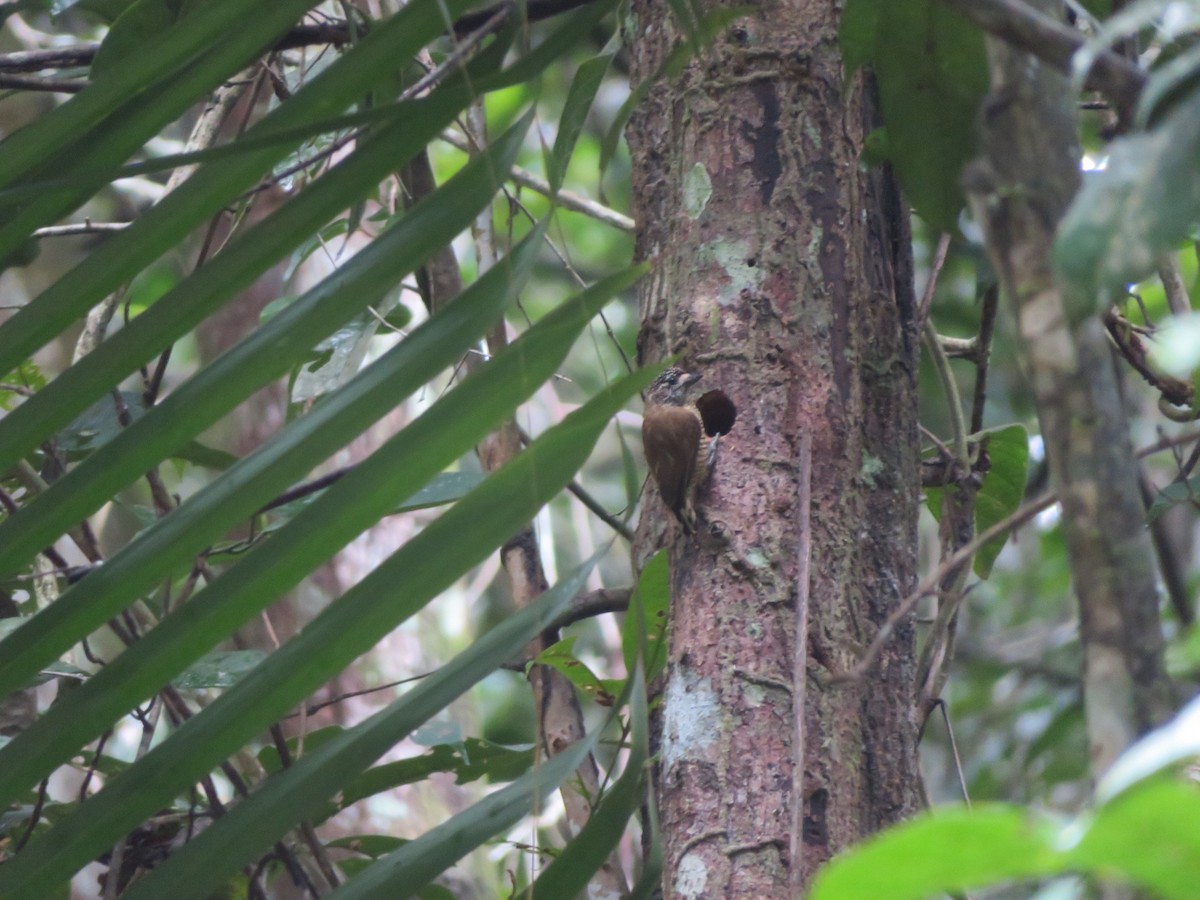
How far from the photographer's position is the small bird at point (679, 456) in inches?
47.4

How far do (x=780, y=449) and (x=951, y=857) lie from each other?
34.7 inches

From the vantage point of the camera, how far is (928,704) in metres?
1.46

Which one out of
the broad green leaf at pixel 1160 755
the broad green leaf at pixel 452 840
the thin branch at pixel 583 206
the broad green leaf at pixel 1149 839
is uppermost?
the thin branch at pixel 583 206

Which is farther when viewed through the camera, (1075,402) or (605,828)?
(605,828)

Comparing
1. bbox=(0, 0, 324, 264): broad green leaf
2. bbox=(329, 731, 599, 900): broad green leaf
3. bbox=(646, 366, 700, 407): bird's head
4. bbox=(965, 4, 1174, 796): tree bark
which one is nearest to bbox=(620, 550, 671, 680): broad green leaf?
bbox=(646, 366, 700, 407): bird's head

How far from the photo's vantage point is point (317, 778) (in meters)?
0.96

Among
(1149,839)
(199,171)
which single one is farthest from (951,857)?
(199,171)

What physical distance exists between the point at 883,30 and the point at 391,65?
41 cm

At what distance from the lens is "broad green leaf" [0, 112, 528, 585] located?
963mm

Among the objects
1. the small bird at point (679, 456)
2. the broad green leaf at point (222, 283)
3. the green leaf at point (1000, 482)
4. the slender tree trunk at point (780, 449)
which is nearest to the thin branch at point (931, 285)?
the slender tree trunk at point (780, 449)

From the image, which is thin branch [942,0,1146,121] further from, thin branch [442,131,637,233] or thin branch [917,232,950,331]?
thin branch [442,131,637,233]

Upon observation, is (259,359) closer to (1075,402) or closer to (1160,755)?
(1075,402)

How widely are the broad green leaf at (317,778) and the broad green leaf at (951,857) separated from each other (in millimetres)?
608

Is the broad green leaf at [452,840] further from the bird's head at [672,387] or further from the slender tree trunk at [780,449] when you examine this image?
the bird's head at [672,387]
